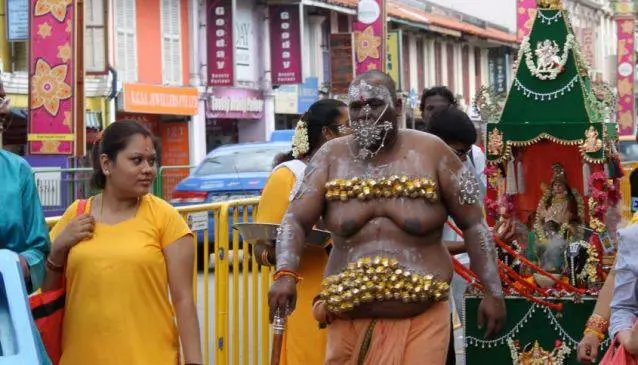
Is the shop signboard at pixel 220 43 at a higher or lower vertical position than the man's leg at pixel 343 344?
higher

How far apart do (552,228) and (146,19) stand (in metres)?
25.7

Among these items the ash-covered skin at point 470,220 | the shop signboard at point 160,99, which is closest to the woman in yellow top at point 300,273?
the ash-covered skin at point 470,220

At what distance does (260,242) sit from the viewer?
22.4ft

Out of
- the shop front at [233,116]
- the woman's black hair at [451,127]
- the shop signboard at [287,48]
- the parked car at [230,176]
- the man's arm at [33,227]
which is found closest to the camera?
the man's arm at [33,227]

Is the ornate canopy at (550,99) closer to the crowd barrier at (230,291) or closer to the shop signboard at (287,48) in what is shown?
the crowd barrier at (230,291)

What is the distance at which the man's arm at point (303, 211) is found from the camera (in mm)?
5767

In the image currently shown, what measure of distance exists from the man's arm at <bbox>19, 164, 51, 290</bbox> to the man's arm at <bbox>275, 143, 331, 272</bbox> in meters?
0.98

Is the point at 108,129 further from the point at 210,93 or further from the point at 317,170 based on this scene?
the point at 210,93

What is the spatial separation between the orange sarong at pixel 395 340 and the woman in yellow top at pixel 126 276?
616 millimetres

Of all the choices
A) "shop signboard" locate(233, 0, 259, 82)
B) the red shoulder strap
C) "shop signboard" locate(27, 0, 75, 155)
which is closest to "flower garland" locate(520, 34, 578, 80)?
the red shoulder strap

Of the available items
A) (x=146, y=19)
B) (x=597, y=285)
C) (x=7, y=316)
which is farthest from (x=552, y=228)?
(x=146, y=19)

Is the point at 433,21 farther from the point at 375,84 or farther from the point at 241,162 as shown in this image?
the point at 375,84

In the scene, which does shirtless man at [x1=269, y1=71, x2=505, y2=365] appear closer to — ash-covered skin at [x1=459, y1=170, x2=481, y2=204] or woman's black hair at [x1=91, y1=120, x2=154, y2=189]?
ash-covered skin at [x1=459, y1=170, x2=481, y2=204]

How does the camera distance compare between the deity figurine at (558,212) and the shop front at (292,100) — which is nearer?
the deity figurine at (558,212)
